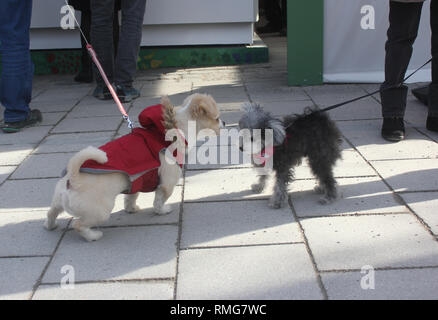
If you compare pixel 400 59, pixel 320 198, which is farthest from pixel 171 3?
pixel 320 198

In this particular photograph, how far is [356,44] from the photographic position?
679 cm

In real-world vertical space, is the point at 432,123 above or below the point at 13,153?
above

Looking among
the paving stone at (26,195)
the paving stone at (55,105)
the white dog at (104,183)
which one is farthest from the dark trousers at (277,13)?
the white dog at (104,183)

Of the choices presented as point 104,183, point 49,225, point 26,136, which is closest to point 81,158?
point 104,183

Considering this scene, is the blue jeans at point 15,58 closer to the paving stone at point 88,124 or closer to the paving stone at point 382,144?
the paving stone at point 88,124

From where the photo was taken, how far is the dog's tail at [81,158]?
293cm

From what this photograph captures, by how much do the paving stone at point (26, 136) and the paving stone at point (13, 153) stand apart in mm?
92

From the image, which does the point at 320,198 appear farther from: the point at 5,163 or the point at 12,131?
the point at 12,131

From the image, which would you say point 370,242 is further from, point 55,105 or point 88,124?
point 55,105

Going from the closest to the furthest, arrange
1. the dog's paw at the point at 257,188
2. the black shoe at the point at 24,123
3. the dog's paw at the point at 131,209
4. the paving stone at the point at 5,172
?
the dog's paw at the point at 131,209
the dog's paw at the point at 257,188
the paving stone at the point at 5,172
the black shoe at the point at 24,123

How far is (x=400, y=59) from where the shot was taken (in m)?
4.80

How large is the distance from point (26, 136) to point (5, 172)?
3.47 feet

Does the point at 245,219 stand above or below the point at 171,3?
below
